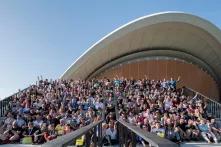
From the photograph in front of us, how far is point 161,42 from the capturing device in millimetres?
32688

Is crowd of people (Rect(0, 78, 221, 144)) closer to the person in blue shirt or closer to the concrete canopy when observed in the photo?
the person in blue shirt

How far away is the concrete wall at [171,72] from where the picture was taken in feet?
106

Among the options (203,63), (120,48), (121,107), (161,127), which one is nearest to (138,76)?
(120,48)

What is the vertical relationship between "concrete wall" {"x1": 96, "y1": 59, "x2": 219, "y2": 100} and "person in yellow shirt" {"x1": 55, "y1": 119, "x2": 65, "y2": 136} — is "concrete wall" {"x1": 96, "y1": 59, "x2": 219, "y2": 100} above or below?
above

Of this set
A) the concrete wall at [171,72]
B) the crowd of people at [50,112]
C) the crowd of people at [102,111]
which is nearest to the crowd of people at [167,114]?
the crowd of people at [102,111]

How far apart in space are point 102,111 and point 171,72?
17472mm

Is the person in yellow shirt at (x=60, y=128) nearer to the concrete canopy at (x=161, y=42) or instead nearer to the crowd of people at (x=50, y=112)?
the crowd of people at (x=50, y=112)

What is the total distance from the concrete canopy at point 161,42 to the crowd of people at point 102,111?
27.6ft

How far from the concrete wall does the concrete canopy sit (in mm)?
817

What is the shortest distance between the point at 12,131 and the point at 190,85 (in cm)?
1940

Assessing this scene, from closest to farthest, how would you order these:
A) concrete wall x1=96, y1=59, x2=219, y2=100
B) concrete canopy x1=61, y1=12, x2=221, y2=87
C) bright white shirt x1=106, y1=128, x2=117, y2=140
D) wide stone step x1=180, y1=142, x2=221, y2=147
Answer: bright white shirt x1=106, y1=128, x2=117, y2=140
wide stone step x1=180, y1=142, x2=221, y2=147
concrete canopy x1=61, y1=12, x2=221, y2=87
concrete wall x1=96, y1=59, x2=219, y2=100

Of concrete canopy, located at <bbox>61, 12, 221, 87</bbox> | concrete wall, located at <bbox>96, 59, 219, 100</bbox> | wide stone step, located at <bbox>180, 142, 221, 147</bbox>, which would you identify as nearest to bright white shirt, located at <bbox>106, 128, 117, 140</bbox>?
wide stone step, located at <bbox>180, 142, 221, 147</bbox>

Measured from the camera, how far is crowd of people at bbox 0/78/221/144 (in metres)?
14.9

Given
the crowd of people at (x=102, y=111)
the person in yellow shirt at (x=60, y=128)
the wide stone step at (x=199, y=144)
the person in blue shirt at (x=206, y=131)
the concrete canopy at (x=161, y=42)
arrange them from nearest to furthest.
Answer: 1. the wide stone step at (x=199, y=144)
2. the person in blue shirt at (x=206, y=131)
3. the crowd of people at (x=102, y=111)
4. the person in yellow shirt at (x=60, y=128)
5. the concrete canopy at (x=161, y=42)
